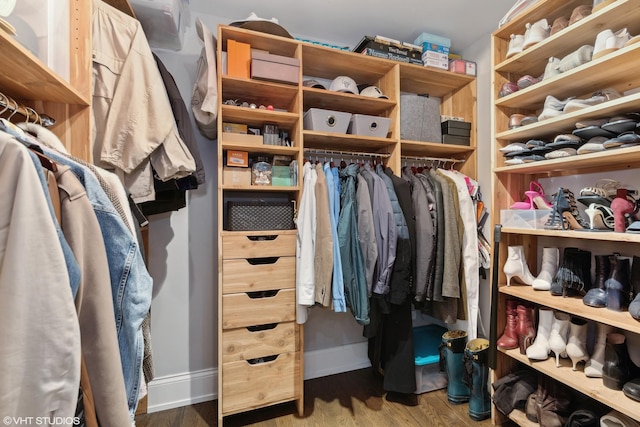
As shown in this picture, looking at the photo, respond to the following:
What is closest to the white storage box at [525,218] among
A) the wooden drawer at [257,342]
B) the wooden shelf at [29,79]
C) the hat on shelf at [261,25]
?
the wooden drawer at [257,342]

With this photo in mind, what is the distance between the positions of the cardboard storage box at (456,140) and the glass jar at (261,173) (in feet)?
4.09

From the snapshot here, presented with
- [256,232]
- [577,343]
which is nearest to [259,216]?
[256,232]

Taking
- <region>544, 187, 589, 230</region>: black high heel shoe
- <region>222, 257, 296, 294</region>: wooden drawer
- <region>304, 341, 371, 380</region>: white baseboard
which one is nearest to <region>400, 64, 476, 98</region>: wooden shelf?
<region>544, 187, 589, 230</region>: black high heel shoe

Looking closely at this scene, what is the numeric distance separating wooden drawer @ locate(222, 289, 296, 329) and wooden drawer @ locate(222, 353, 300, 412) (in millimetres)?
214

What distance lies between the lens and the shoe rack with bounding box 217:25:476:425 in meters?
1.53

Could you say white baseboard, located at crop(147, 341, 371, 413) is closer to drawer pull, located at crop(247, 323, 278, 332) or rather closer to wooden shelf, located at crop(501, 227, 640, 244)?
drawer pull, located at crop(247, 323, 278, 332)

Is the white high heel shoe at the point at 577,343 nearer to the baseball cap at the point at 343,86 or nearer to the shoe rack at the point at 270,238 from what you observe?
the shoe rack at the point at 270,238

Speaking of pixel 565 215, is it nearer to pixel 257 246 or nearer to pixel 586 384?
pixel 586 384

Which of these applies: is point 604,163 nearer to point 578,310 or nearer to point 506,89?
point 506,89

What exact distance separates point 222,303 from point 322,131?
3.66ft

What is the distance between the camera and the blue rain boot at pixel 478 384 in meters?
1.66

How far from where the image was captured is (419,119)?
6.48 feet

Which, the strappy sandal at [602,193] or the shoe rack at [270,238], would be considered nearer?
the strappy sandal at [602,193]

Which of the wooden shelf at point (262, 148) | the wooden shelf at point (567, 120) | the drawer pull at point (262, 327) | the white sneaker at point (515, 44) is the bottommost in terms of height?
the drawer pull at point (262, 327)
